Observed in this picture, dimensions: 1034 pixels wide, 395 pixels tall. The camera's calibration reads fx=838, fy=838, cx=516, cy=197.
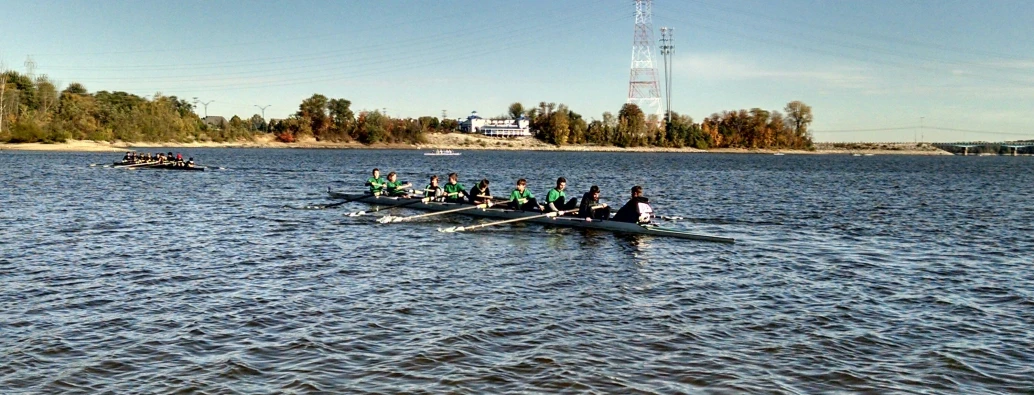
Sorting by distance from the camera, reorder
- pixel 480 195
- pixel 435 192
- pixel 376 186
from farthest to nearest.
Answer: pixel 376 186, pixel 435 192, pixel 480 195

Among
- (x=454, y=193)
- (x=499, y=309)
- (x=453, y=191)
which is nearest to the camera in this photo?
(x=499, y=309)

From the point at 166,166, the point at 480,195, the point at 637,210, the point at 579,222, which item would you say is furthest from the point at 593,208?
the point at 166,166

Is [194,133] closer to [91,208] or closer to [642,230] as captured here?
[91,208]

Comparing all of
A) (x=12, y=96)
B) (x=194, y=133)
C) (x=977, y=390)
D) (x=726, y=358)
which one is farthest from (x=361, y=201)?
(x=194, y=133)

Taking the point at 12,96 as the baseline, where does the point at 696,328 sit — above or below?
below

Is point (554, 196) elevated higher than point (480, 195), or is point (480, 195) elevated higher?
point (554, 196)

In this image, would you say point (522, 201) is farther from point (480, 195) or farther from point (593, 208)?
point (593, 208)

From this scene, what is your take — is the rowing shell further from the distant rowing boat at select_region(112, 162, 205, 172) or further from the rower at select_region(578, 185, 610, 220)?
the distant rowing boat at select_region(112, 162, 205, 172)

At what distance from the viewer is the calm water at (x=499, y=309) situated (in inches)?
510

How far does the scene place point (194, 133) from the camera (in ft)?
647

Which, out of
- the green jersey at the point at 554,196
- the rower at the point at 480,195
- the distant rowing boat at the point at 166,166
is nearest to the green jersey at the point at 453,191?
the rower at the point at 480,195

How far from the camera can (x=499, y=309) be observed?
17.4 metres

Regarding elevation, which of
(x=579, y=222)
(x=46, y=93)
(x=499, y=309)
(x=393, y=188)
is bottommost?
(x=499, y=309)

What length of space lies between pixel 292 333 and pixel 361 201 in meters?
27.6
